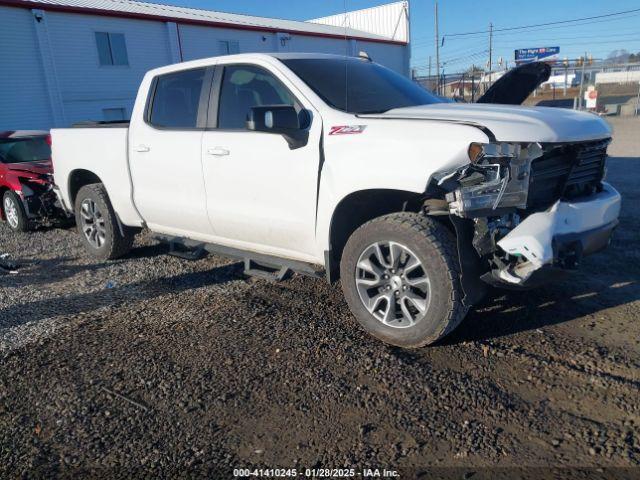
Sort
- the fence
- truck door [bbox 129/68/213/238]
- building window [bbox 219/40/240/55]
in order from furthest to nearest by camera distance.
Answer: building window [bbox 219/40/240/55], the fence, truck door [bbox 129/68/213/238]

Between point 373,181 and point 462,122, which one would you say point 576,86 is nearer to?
point 462,122

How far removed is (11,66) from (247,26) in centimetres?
1102

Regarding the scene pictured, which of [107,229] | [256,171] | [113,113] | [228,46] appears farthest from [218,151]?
[228,46]

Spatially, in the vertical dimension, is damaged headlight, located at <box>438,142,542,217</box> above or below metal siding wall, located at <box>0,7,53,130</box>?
below

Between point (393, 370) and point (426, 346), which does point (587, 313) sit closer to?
point (426, 346)

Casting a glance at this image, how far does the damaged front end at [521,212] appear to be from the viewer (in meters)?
3.16

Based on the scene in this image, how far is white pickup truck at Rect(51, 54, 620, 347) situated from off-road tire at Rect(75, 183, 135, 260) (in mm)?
795

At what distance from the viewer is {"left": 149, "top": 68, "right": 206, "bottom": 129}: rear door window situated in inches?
190

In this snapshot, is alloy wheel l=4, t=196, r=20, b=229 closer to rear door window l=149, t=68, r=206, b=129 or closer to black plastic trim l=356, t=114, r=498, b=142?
rear door window l=149, t=68, r=206, b=129

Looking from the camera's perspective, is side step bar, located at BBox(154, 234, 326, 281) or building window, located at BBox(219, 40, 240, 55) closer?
side step bar, located at BBox(154, 234, 326, 281)

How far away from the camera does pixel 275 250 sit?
4371 mm

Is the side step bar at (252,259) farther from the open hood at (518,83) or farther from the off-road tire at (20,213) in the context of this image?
A: the off-road tire at (20,213)

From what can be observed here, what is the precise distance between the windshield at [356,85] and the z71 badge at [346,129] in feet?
0.97

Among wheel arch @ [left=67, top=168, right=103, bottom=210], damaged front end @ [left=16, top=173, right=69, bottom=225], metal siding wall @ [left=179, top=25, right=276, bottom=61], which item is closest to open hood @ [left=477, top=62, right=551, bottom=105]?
wheel arch @ [left=67, top=168, right=103, bottom=210]
